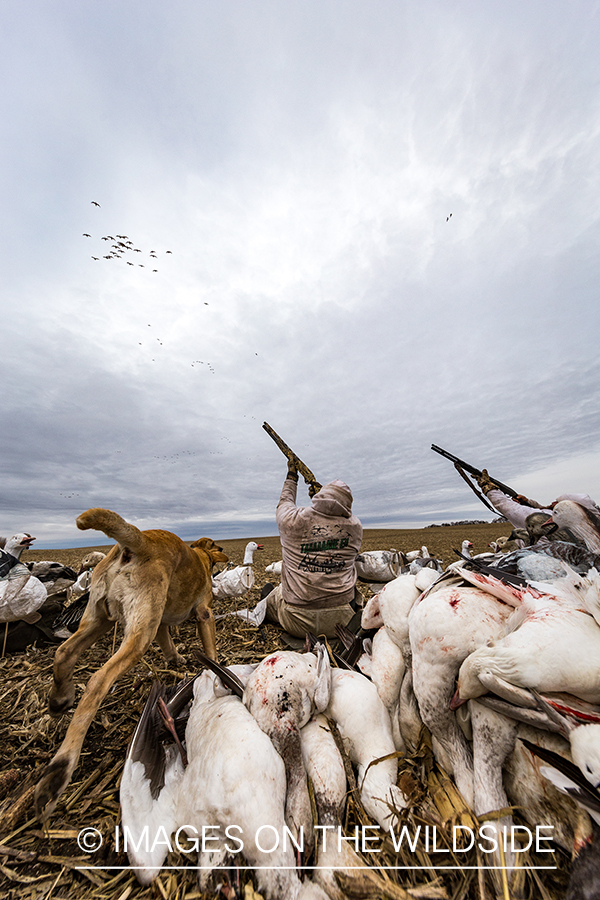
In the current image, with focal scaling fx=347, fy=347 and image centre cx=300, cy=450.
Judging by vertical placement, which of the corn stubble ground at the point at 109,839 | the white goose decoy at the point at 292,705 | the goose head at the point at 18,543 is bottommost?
the corn stubble ground at the point at 109,839

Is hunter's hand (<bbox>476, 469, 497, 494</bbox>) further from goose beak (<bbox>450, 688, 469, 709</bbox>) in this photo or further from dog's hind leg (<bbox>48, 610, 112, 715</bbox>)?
dog's hind leg (<bbox>48, 610, 112, 715</bbox>)

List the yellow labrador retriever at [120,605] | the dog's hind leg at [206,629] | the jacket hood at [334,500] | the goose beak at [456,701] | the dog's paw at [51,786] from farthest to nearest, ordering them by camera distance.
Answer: the jacket hood at [334,500], the dog's hind leg at [206,629], the yellow labrador retriever at [120,605], the dog's paw at [51,786], the goose beak at [456,701]

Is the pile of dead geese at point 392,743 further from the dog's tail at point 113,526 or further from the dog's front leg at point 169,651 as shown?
the dog's front leg at point 169,651

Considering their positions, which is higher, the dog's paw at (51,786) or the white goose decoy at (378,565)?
the white goose decoy at (378,565)

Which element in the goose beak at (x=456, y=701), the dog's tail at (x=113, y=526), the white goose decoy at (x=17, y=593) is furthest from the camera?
the white goose decoy at (x=17, y=593)

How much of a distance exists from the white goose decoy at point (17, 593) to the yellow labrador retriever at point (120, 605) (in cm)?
173

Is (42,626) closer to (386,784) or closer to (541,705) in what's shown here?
(386,784)

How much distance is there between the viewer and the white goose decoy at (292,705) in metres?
1.61

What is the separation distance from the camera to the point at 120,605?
269 cm

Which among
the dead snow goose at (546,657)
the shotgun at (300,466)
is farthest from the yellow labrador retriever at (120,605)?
the shotgun at (300,466)

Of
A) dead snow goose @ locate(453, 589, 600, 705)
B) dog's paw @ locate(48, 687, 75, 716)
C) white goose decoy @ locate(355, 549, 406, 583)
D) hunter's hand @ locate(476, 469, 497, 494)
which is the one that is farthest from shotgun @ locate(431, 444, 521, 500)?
dog's paw @ locate(48, 687, 75, 716)

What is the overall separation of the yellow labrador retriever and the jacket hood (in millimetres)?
1719

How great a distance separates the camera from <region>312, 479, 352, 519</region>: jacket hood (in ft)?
14.2

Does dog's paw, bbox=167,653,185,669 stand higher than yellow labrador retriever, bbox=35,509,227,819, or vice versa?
yellow labrador retriever, bbox=35,509,227,819
